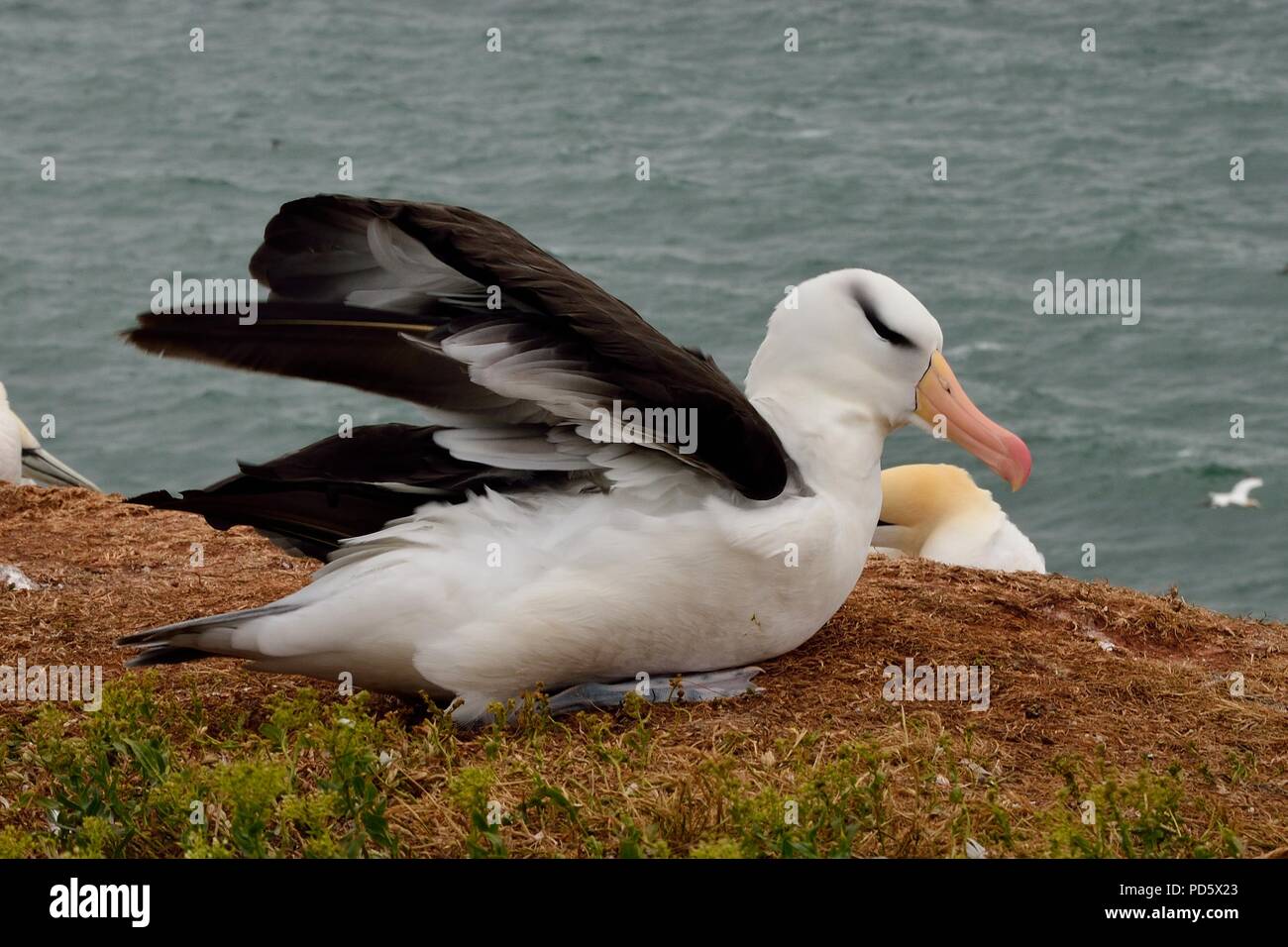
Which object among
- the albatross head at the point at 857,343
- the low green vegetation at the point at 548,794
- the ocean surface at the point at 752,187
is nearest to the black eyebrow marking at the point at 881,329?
the albatross head at the point at 857,343

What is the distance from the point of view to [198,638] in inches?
201

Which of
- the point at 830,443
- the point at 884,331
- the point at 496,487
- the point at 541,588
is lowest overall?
the point at 541,588

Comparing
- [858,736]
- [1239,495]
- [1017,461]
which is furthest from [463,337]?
[1239,495]

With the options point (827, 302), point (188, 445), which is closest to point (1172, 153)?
point (188, 445)

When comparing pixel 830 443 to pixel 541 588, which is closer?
pixel 541 588

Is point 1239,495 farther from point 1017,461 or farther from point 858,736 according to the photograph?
point 858,736

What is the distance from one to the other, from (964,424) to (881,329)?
1.49 feet

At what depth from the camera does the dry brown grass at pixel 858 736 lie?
429 centimetres

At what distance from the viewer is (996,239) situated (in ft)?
95.1

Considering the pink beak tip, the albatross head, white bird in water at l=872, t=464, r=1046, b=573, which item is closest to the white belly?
the albatross head

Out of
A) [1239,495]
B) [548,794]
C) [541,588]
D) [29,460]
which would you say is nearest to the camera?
[548,794]

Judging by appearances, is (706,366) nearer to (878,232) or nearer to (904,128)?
(878,232)

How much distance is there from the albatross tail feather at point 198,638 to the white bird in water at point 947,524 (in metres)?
4.90

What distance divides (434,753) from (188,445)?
20.0m
